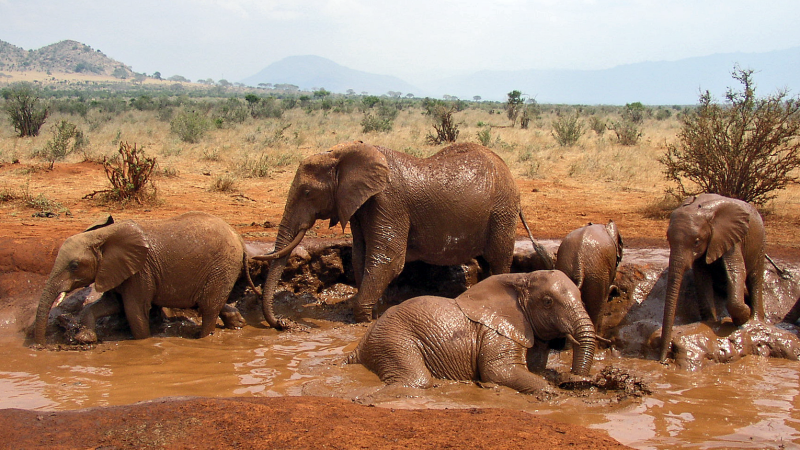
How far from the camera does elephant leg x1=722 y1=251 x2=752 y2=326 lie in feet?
21.6

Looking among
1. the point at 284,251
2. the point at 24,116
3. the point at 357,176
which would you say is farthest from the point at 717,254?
the point at 24,116

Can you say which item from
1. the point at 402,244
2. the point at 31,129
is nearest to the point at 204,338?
the point at 402,244

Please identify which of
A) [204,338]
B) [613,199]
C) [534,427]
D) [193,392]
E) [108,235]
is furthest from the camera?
[613,199]

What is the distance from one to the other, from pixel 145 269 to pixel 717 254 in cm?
566

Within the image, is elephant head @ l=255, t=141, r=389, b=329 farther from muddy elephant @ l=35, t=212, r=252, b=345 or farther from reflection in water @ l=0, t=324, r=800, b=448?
reflection in water @ l=0, t=324, r=800, b=448

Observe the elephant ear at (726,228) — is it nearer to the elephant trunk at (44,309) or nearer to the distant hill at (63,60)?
the elephant trunk at (44,309)

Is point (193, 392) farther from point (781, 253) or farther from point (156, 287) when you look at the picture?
point (781, 253)

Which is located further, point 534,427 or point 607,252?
A: point 607,252

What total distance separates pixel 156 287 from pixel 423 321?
2.91 metres

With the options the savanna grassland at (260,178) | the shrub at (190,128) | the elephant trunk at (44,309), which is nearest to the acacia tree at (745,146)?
the savanna grassland at (260,178)

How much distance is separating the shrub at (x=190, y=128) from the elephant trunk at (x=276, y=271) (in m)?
16.3

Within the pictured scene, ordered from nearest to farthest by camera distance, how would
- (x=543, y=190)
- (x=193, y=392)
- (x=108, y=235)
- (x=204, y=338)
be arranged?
(x=193, y=392), (x=108, y=235), (x=204, y=338), (x=543, y=190)

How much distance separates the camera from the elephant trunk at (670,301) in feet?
20.4

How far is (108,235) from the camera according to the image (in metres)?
6.48
